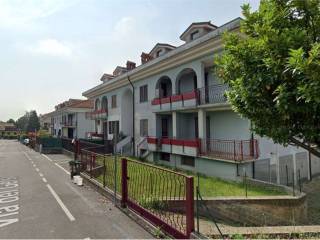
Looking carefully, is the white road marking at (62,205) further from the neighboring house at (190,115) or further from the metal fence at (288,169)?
the metal fence at (288,169)

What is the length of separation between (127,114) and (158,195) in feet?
76.7

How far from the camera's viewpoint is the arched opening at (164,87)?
24.5 meters

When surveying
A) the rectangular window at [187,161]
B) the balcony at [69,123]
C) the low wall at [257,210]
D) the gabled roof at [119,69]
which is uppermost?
the gabled roof at [119,69]

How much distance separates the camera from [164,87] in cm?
2558

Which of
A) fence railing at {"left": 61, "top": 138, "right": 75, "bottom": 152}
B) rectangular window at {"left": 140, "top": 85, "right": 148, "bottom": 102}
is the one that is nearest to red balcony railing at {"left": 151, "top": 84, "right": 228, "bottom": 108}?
rectangular window at {"left": 140, "top": 85, "right": 148, "bottom": 102}

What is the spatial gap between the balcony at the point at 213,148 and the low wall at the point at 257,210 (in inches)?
166

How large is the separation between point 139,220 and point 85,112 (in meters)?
48.0

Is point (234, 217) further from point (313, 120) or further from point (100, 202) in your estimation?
point (313, 120)

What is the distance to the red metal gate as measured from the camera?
597cm

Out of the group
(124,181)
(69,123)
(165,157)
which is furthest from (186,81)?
(69,123)

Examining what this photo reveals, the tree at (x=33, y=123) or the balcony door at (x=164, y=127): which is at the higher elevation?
the tree at (x=33, y=123)

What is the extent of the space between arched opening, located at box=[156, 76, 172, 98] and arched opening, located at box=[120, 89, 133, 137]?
20.5ft

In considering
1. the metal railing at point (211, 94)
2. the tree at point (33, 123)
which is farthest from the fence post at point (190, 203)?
the tree at point (33, 123)

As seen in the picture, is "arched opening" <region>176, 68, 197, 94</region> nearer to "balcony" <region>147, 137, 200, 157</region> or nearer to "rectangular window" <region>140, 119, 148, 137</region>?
"balcony" <region>147, 137, 200, 157</region>
